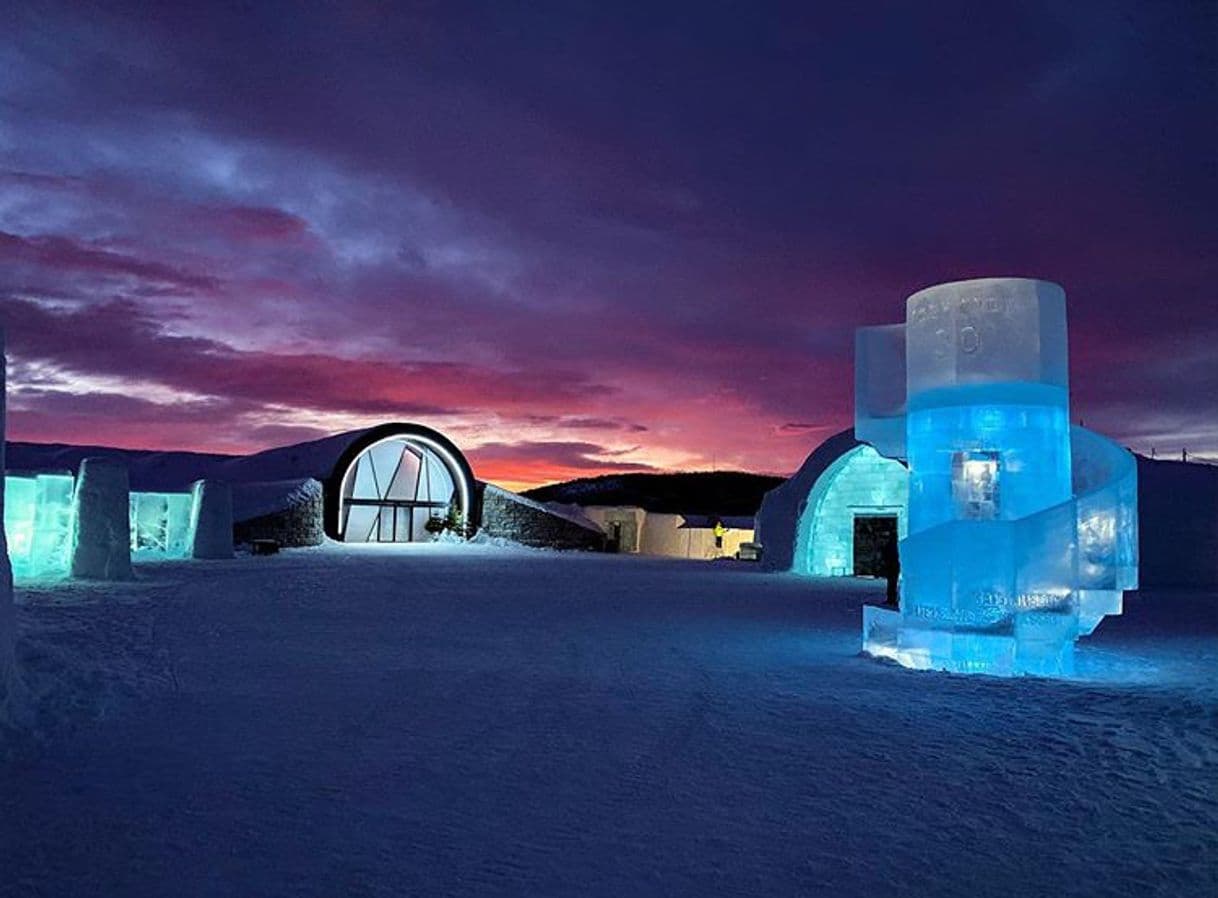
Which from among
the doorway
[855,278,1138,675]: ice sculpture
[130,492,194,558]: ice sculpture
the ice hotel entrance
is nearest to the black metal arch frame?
the ice hotel entrance

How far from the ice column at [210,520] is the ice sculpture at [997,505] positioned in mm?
19287

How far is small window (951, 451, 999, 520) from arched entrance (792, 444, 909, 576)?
14.3 m

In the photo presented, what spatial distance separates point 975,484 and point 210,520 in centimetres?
2029

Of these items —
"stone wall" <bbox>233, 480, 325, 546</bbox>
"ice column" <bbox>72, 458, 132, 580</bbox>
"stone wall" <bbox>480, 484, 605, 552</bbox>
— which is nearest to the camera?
"ice column" <bbox>72, 458, 132, 580</bbox>

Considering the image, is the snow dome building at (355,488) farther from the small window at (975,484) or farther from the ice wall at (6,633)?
the small window at (975,484)

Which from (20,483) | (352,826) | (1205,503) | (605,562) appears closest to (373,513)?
(605,562)

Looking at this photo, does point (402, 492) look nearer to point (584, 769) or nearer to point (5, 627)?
point (5, 627)

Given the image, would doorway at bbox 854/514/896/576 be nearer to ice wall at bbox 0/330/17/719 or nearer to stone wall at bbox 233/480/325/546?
stone wall at bbox 233/480/325/546

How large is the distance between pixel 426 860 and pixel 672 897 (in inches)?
41.0

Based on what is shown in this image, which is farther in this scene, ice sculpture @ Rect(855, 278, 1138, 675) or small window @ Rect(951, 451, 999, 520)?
small window @ Rect(951, 451, 999, 520)

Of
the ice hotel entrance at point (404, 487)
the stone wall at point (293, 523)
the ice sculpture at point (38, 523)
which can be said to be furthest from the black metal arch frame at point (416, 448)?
the ice sculpture at point (38, 523)

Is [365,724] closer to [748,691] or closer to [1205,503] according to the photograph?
[748,691]

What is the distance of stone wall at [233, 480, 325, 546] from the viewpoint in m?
30.2

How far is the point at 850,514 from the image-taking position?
25500 mm
